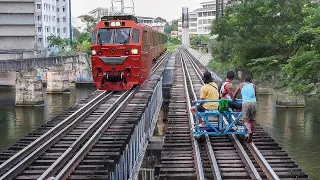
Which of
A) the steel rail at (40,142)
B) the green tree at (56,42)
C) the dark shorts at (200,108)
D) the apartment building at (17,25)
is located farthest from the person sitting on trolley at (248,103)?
the green tree at (56,42)

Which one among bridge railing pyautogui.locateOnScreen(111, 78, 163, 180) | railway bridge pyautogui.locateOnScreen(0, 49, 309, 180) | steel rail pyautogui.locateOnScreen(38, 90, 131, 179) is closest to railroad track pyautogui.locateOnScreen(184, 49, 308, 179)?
railway bridge pyautogui.locateOnScreen(0, 49, 309, 180)

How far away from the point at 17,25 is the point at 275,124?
5193 cm

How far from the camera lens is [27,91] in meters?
36.4

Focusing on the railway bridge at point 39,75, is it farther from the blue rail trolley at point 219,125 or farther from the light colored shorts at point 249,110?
the light colored shorts at point 249,110

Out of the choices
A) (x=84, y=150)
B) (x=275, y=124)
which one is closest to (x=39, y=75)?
(x=275, y=124)

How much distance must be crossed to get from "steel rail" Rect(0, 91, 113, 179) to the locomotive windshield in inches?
170

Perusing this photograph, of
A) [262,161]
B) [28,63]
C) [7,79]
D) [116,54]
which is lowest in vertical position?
[7,79]

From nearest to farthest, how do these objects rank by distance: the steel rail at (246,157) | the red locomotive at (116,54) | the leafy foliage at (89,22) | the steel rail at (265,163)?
the steel rail at (265,163)
the steel rail at (246,157)
the red locomotive at (116,54)
the leafy foliage at (89,22)

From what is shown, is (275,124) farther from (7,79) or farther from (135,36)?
(7,79)

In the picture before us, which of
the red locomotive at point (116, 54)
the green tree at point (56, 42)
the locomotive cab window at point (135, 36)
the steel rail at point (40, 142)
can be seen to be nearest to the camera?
the steel rail at point (40, 142)

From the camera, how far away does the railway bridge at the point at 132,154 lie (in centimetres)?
927

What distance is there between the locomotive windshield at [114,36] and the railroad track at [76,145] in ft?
13.9

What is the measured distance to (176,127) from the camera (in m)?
13.4

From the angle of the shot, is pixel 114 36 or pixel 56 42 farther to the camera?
pixel 56 42
